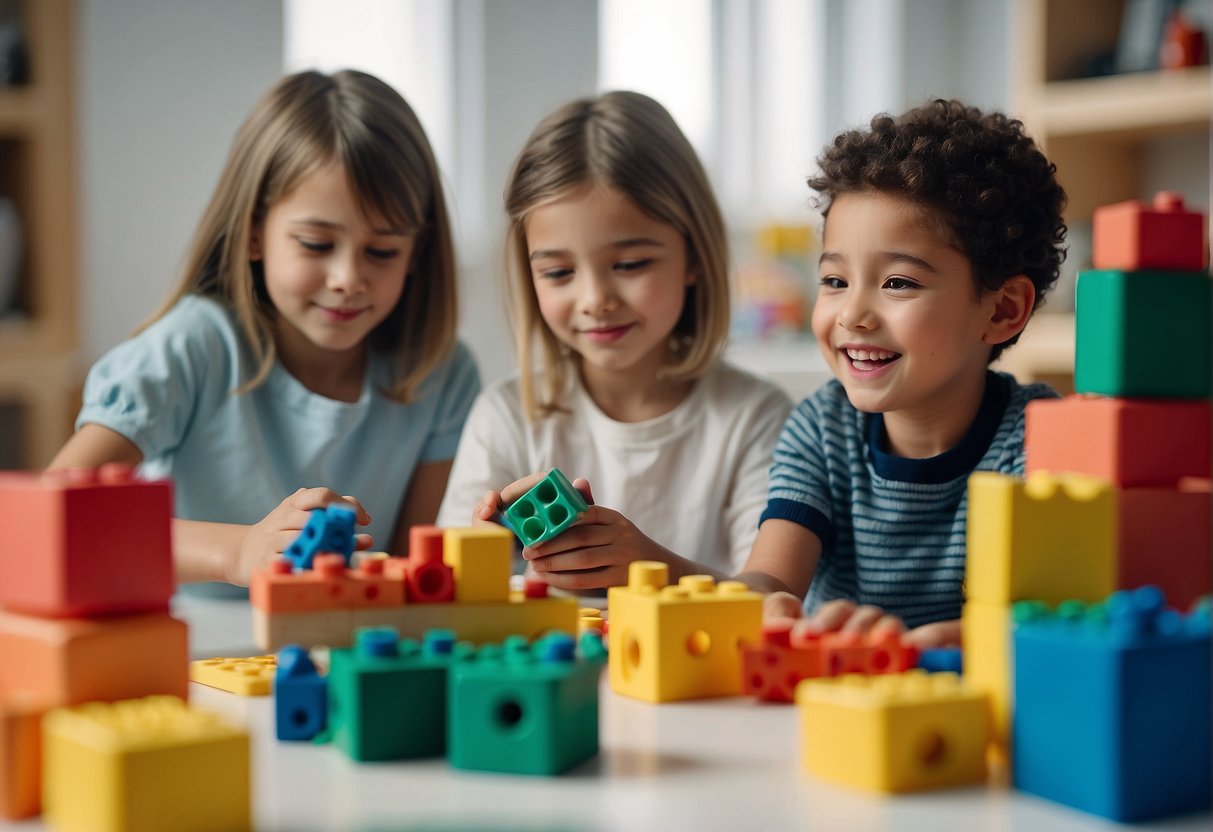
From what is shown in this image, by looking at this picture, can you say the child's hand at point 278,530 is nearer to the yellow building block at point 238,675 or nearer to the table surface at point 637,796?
the yellow building block at point 238,675

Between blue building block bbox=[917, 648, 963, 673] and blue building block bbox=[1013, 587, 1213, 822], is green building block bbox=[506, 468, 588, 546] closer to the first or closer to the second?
blue building block bbox=[917, 648, 963, 673]

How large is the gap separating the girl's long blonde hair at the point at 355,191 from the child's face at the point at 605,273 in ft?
0.57

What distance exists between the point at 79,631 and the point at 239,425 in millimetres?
915

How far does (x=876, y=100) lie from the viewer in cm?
365

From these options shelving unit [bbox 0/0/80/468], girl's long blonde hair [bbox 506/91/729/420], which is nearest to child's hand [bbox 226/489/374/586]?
girl's long blonde hair [bbox 506/91/729/420]

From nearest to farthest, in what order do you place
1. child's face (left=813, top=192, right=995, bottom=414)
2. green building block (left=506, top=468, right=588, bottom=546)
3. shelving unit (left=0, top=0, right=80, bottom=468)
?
green building block (left=506, top=468, right=588, bottom=546) < child's face (left=813, top=192, right=995, bottom=414) < shelving unit (left=0, top=0, right=80, bottom=468)

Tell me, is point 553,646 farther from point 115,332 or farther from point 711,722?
point 115,332

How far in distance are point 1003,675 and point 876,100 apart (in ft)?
10.7

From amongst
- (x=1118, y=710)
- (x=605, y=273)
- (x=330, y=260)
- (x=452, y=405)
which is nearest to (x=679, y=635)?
(x=1118, y=710)

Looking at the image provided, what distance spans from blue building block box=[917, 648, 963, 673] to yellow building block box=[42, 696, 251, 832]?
0.37 meters

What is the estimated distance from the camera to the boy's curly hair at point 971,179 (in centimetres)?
108

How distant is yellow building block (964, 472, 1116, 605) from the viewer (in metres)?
0.61

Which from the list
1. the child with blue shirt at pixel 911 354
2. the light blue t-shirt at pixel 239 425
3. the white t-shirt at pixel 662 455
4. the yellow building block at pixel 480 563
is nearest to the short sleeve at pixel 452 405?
the light blue t-shirt at pixel 239 425

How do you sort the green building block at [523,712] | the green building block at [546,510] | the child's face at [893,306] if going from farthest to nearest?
the child's face at [893,306]
the green building block at [546,510]
the green building block at [523,712]
